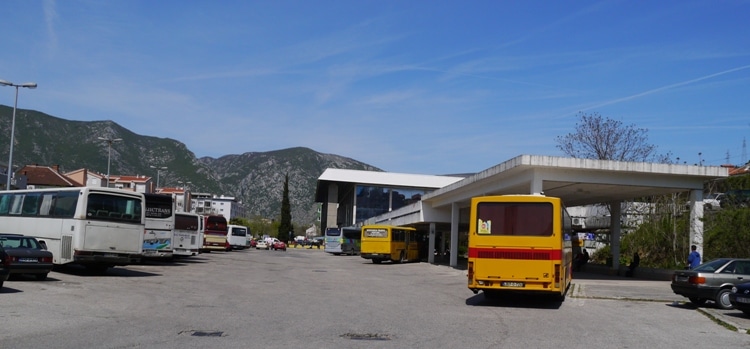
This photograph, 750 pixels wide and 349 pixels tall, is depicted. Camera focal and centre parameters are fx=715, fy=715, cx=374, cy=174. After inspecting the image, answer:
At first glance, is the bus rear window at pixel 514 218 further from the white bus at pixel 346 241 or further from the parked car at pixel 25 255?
the white bus at pixel 346 241

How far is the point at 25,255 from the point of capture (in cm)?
2045

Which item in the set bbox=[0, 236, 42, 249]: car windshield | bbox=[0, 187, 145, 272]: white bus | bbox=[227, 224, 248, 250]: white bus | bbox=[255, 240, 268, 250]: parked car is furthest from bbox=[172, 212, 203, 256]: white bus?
bbox=[255, 240, 268, 250]: parked car

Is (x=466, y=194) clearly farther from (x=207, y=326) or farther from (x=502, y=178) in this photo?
(x=207, y=326)

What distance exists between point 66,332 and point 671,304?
1612 cm

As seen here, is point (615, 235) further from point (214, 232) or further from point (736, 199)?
point (214, 232)

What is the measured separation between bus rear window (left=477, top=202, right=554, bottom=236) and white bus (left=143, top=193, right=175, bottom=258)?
769 inches

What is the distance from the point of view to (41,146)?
649 feet

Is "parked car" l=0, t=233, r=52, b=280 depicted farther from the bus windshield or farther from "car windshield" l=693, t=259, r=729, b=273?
"car windshield" l=693, t=259, r=729, b=273

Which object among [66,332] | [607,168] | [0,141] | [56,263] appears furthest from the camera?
[0,141]

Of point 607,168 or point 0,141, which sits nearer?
point 607,168

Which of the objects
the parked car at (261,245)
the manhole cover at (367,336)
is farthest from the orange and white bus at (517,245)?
the parked car at (261,245)

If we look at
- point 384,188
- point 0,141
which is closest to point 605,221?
point 384,188

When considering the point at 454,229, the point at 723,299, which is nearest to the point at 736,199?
the point at 454,229

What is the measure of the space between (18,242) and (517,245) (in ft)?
47.2
